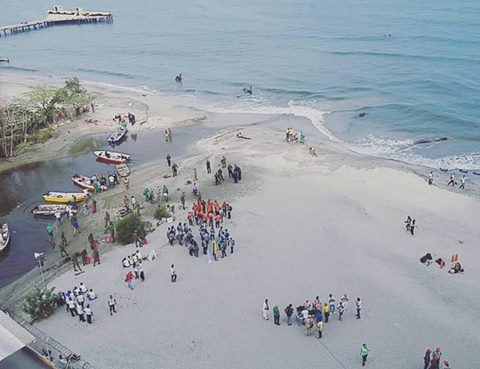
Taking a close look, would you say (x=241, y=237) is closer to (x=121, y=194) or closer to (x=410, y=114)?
(x=121, y=194)

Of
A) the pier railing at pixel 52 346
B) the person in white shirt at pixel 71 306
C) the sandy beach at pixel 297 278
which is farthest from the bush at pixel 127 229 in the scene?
the pier railing at pixel 52 346

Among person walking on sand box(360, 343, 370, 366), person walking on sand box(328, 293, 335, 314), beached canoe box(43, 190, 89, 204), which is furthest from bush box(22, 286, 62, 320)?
person walking on sand box(360, 343, 370, 366)

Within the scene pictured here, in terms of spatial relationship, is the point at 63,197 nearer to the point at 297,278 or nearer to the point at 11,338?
the point at 297,278

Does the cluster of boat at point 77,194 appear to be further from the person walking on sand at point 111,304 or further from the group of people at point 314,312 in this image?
the group of people at point 314,312

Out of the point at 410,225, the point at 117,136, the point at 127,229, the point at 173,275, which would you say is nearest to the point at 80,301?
the point at 173,275

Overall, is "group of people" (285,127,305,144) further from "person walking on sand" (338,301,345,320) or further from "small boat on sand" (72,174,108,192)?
"person walking on sand" (338,301,345,320)

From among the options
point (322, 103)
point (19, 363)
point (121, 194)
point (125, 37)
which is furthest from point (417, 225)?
point (125, 37)
